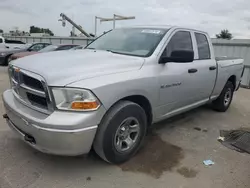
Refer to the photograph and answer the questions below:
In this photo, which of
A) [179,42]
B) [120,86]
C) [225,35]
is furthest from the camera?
[225,35]

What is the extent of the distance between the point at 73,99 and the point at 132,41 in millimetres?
1686

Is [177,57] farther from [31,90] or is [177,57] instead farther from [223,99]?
[223,99]

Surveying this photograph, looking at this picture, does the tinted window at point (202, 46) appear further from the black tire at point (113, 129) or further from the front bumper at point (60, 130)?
the front bumper at point (60, 130)

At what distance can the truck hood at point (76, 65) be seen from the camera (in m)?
2.48

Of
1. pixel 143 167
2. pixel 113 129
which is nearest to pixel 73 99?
pixel 113 129

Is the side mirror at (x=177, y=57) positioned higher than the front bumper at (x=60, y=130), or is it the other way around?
the side mirror at (x=177, y=57)

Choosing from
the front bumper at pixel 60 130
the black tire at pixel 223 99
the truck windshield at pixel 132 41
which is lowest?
the black tire at pixel 223 99

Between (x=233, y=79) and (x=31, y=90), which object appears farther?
(x=233, y=79)

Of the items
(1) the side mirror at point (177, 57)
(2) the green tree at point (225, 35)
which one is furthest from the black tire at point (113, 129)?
(2) the green tree at point (225, 35)

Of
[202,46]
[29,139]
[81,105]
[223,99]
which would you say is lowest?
[223,99]

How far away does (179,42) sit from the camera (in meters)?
3.89

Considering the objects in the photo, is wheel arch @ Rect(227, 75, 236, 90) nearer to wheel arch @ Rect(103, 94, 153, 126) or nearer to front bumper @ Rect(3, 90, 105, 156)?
wheel arch @ Rect(103, 94, 153, 126)

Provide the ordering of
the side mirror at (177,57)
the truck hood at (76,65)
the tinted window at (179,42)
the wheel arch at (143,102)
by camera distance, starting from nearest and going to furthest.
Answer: the truck hood at (76,65) < the wheel arch at (143,102) < the side mirror at (177,57) < the tinted window at (179,42)

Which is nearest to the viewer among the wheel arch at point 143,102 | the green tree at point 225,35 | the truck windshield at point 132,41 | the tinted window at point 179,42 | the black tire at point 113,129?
the black tire at point 113,129
